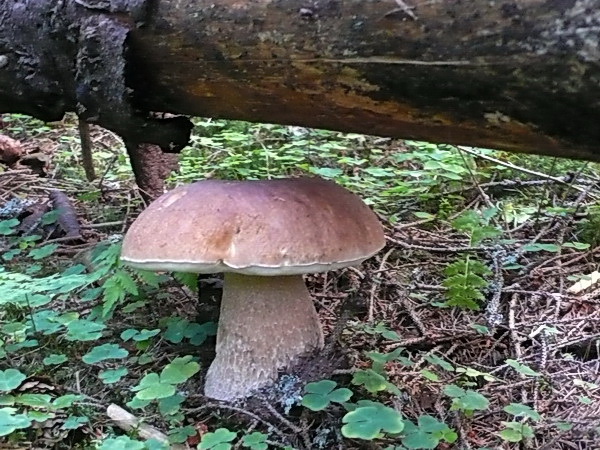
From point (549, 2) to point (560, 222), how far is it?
2.26 m

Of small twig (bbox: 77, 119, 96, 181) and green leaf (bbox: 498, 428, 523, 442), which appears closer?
green leaf (bbox: 498, 428, 523, 442)

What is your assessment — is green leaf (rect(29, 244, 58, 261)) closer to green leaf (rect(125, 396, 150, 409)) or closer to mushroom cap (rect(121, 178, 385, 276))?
mushroom cap (rect(121, 178, 385, 276))

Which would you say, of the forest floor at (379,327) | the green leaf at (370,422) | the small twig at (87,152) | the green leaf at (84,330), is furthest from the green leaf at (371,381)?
the small twig at (87,152)

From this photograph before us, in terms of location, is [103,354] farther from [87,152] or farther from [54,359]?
[87,152]

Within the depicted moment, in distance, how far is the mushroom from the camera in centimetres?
182

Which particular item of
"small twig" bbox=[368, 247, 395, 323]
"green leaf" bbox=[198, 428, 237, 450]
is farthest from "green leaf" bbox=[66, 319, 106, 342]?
"small twig" bbox=[368, 247, 395, 323]

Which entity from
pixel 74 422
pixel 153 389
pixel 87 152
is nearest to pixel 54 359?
pixel 74 422

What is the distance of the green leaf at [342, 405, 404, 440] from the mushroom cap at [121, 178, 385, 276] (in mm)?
405

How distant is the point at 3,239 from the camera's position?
3.33m

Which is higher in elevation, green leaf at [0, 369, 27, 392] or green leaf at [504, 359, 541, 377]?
green leaf at [0, 369, 27, 392]

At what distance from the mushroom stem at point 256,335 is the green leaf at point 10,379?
0.56 m

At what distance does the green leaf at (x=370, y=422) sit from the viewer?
5.55ft

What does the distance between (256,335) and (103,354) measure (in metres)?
0.52

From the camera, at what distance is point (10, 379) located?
1.99m
